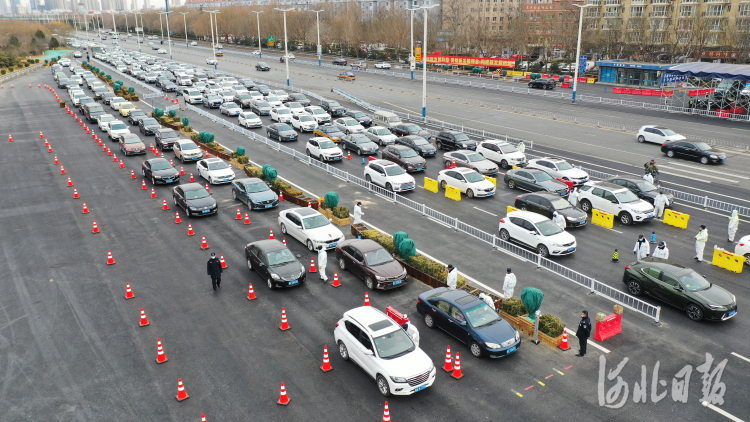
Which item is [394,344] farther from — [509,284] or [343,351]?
[509,284]

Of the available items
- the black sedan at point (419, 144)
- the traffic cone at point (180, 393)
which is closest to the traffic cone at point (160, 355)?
the traffic cone at point (180, 393)

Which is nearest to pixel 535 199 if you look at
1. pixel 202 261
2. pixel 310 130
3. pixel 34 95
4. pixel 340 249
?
pixel 340 249

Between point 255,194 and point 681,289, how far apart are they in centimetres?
2015

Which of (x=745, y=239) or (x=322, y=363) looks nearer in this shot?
(x=322, y=363)

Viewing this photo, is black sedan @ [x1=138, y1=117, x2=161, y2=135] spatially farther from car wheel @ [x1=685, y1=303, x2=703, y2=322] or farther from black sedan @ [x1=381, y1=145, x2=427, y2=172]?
car wheel @ [x1=685, y1=303, x2=703, y2=322]

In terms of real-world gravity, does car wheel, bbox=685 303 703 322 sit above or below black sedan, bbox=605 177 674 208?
below

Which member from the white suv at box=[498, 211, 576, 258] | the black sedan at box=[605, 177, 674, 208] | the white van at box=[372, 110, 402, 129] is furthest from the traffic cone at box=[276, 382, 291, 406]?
the white van at box=[372, 110, 402, 129]

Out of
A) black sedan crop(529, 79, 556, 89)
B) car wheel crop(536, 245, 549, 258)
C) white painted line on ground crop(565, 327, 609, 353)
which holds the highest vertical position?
black sedan crop(529, 79, 556, 89)

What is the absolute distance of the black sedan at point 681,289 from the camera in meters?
17.4

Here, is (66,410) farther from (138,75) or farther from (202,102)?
(138,75)

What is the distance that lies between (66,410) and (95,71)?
86.0 meters

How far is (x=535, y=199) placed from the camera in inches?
1064

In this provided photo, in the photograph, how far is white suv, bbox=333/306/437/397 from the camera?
1362 cm

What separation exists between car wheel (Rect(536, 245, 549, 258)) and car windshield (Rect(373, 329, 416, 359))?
1045cm
